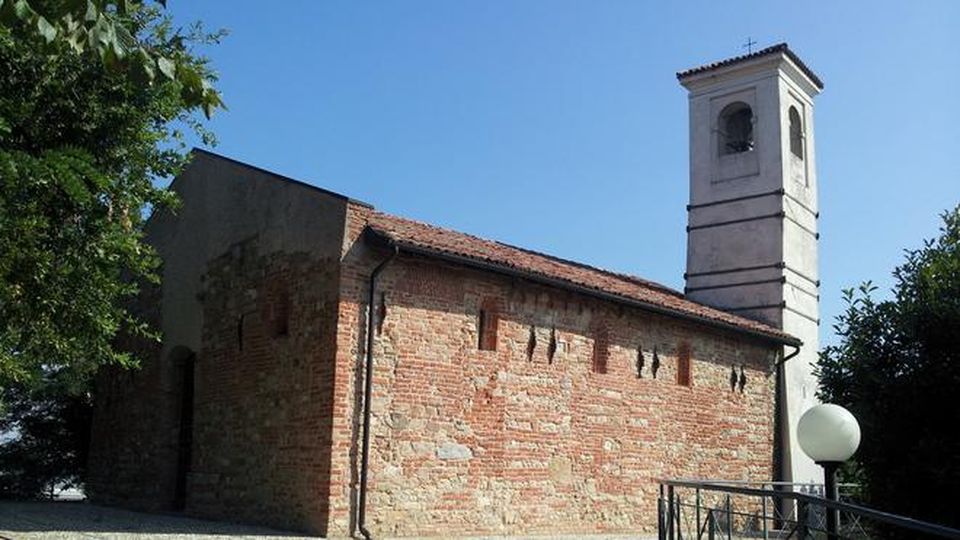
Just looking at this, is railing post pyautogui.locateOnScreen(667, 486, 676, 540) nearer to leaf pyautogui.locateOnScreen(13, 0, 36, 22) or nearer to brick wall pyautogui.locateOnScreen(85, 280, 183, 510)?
leaf pyautogui.locateOnScreen(13, 0, 36, 22)

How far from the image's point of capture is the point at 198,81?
13.9ft

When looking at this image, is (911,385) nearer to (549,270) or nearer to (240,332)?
(549,270)

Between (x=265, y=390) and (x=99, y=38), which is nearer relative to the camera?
(x=99, y=38)

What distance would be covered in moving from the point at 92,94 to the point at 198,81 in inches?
252

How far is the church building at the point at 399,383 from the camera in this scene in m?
12.2

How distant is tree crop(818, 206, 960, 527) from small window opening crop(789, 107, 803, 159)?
13182mm

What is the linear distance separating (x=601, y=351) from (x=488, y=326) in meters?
2.66

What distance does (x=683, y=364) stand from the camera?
17.2 meters

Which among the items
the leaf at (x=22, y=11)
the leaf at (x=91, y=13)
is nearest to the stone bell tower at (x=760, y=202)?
the leaf at (x=91, y=13)

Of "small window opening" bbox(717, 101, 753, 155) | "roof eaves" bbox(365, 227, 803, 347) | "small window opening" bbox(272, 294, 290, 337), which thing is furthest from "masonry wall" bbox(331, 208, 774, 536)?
"small window opening" bbox(717, 101, 753, 155)

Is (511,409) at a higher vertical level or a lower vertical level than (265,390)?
lower

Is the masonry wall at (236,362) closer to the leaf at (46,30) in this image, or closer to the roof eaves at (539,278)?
the roof eaves at (539,278)

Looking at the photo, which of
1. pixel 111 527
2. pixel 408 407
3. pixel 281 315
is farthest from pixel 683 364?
pixel 111 527

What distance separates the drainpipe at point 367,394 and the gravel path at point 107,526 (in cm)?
86
